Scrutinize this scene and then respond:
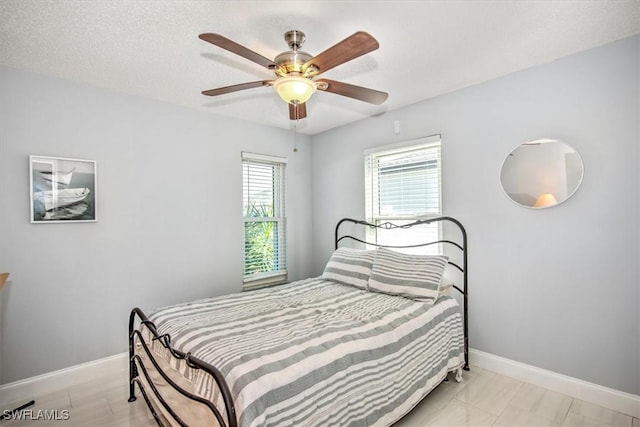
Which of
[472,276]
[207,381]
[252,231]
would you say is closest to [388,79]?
[472,276]

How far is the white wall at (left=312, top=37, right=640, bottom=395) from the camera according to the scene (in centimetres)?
217

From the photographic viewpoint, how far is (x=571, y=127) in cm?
238

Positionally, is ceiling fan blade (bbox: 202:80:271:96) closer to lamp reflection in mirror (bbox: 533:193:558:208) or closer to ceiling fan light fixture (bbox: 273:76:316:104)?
ceiling fan light fixture (bbox: 273:76:316:104)

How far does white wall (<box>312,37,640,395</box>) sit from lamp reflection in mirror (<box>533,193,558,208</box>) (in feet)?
0.21

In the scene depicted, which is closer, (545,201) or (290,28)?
(290,28)

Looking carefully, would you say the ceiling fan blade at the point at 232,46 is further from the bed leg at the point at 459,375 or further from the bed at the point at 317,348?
the bed leg at the point at 459,375

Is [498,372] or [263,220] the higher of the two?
[263,220]

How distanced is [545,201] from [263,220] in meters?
2.89

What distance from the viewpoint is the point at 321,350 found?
1711 millimetres

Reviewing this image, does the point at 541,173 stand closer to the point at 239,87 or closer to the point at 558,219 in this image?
the point at 558,219

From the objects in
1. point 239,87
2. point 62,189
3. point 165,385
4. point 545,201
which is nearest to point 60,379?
point 165,385

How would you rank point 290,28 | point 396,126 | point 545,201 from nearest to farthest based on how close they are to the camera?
point 290,28
point 545,201
point 396,126

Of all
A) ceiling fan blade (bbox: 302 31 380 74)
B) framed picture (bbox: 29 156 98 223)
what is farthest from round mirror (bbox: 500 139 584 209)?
framed picture (bbox: 29 156 98 223)

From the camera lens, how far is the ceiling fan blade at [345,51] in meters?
1.50
